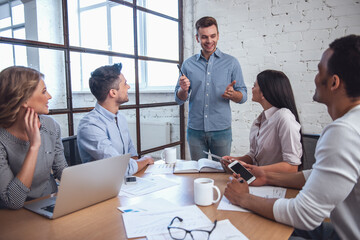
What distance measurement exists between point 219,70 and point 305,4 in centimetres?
105

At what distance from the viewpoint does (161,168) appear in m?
1.58

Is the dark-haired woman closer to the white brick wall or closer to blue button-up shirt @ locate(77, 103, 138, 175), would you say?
blue button-up shirt @ locate(77, 103, 138, 175)

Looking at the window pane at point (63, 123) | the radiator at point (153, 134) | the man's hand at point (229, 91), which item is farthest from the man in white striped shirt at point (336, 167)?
the radiator at point (153, 134)

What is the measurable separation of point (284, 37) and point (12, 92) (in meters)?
2.39

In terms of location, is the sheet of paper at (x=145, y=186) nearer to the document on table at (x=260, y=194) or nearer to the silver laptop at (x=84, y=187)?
the silver laptop at (x=84, y=187)

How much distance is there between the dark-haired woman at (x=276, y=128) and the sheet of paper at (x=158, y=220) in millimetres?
578

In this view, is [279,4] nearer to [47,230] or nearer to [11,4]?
[11,4]

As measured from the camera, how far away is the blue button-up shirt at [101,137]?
1461mm

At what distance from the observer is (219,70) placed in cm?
243

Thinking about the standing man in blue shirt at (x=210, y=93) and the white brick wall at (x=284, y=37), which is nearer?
the standing man in blue shirt at (x=210, y=93)

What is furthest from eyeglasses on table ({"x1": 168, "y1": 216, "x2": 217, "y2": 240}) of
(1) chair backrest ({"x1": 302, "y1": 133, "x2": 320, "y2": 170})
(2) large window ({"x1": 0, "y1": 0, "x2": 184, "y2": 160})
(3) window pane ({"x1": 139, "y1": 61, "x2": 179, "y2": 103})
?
(3) window pane ({"x1": 139, "y1": 61, "x2": 179, "y2": 103})

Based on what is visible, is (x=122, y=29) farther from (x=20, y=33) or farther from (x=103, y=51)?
(x=20, y=33)

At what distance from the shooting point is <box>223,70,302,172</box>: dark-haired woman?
1.41 meters

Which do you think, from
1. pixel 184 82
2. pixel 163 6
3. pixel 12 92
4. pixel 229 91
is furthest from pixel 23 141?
pixel 163 6
